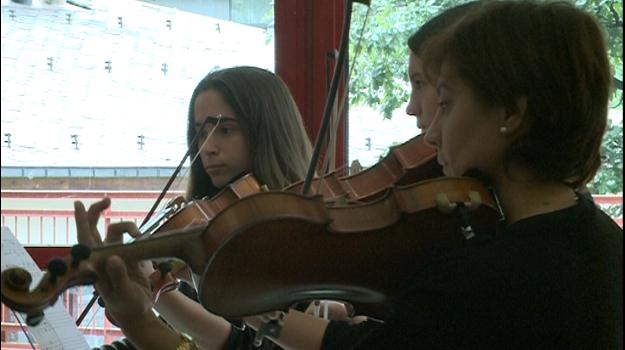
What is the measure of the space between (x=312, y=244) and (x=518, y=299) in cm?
26

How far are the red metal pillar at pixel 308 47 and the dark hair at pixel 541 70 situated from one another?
119 centimetres

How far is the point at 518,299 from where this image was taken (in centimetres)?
92

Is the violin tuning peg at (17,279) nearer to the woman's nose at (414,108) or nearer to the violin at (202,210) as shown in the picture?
the violin at (202,210)

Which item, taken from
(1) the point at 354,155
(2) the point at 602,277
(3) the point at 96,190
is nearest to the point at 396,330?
(2) the point at 602,277

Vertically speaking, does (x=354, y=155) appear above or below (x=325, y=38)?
below

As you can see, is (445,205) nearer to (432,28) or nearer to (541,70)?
(541,70)

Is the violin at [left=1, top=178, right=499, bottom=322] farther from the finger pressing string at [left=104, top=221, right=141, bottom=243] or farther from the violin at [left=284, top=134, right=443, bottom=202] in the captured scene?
the violin at [left=284, top=134, right=443, bottom=202]

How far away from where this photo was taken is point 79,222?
1.07 meters

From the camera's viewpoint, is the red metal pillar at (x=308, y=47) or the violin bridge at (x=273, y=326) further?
the red metal pillar at (x=308, y=47)

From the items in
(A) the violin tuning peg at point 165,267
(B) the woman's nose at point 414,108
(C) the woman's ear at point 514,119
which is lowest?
(A) the violin tuning peg at point 165,267

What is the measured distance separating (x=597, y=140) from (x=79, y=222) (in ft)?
1.99

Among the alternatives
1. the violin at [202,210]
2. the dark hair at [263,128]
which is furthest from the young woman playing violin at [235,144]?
the violin at [202,210]

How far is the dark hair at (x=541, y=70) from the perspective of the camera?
0.99 m

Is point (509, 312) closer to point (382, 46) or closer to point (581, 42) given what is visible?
point (581, 42)
